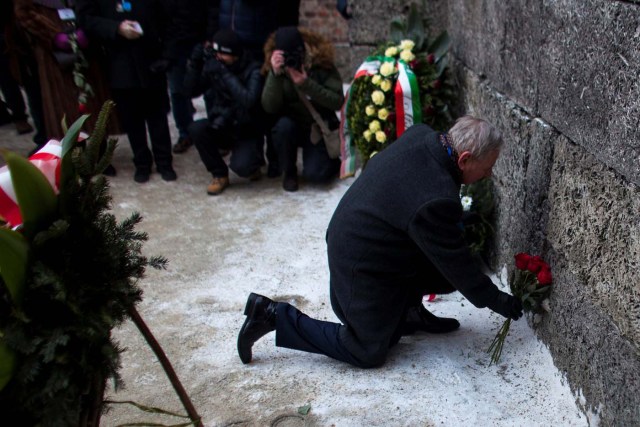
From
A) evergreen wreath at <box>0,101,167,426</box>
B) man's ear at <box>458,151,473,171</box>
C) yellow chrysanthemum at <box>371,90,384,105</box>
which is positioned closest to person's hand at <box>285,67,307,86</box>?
yellow chrysanthemum at <box>371,90,384,105</box>

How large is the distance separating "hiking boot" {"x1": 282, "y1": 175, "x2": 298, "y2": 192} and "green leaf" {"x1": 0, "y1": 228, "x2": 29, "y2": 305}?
3547 millimetres

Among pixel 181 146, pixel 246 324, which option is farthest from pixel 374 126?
pixel 181 146

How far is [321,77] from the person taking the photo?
15.2ft

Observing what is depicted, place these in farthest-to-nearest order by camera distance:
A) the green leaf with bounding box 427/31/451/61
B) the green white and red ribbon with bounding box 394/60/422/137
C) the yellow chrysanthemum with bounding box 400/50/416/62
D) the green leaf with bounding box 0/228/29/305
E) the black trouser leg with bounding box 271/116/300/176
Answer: the black trouser leg with bounding box 271/116/300/176
the green leaf with bounding box 427/31/451/61
the yellow chrysanthemum with bounding box 400/50/416/62
the green white and red ribbon with bounding box 394/60/422/137
the green leaf with bounding box 0/228/29/305

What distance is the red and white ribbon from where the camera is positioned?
143cm

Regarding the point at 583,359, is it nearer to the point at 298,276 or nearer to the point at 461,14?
the point at 298,276

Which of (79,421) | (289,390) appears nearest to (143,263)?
(79,421)

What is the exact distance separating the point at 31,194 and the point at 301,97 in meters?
3.40

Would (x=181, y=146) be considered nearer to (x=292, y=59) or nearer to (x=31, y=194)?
(x=292, y=59)

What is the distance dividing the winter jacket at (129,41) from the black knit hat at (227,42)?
51 cm

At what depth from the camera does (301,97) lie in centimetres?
466

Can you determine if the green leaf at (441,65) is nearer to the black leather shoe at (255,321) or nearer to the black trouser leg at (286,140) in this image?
the black trouser leg at (286,140)

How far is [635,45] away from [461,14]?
2.52 meters

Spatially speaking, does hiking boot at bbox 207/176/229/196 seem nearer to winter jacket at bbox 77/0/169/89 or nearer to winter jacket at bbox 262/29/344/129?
winter jacket at bbox 262/29/344/129
